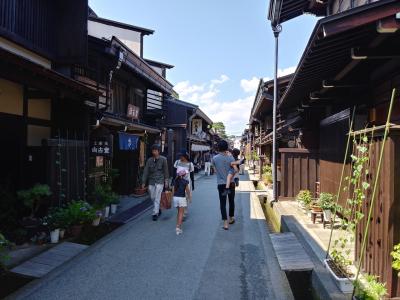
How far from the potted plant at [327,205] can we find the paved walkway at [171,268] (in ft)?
5.36

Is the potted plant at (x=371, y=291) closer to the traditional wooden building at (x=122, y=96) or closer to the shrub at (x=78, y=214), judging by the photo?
the shrub at (x=78, y=214)

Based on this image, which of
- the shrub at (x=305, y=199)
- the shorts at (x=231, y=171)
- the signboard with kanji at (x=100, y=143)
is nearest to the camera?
the shorts at (x=231, y=171)

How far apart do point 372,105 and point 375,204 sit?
3410mm

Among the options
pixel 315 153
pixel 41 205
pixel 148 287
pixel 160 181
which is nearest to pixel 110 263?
pixel 148 287

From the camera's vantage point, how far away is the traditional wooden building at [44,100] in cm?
812

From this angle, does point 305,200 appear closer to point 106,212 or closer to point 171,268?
point 106,212

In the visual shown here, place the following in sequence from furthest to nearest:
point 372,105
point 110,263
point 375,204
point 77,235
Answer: point 77,235 < point 372,105 < point 110,263 < point 375,204

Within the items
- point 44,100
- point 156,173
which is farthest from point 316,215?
point 44,100

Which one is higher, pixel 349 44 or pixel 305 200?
pixel 349 44

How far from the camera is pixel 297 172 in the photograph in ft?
48.1

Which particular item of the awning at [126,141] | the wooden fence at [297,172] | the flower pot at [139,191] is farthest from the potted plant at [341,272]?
the flower pot at [139,191]

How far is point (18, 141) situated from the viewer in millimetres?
8719

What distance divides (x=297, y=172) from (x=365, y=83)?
25.1 feet

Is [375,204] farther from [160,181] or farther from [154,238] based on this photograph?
[160,181]
